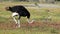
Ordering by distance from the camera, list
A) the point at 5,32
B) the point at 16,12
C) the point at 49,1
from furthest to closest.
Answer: the point at 49,1 < the point at 16,12 < the point at 5,32

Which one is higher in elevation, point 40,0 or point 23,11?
point 23,11

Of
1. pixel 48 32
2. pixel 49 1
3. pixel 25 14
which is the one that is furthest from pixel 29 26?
pixel 49 1

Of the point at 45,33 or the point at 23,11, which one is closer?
the point at 45,33

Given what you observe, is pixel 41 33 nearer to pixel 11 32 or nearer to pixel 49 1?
pixel 11 32

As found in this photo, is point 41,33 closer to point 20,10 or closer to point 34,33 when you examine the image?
point 34,33

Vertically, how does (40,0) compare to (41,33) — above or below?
below

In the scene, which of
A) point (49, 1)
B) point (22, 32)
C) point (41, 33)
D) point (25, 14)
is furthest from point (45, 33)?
point (49, 1)

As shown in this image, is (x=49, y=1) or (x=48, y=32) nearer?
(x=48, y=32)

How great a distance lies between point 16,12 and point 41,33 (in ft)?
7.99

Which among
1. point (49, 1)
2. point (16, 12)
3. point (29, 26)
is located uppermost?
point (16, 12)

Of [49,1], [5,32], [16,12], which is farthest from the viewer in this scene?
[49,1]

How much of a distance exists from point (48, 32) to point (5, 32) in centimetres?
215

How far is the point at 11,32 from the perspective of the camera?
1401 centimetres

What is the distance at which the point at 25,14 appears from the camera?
1614 centimetres
